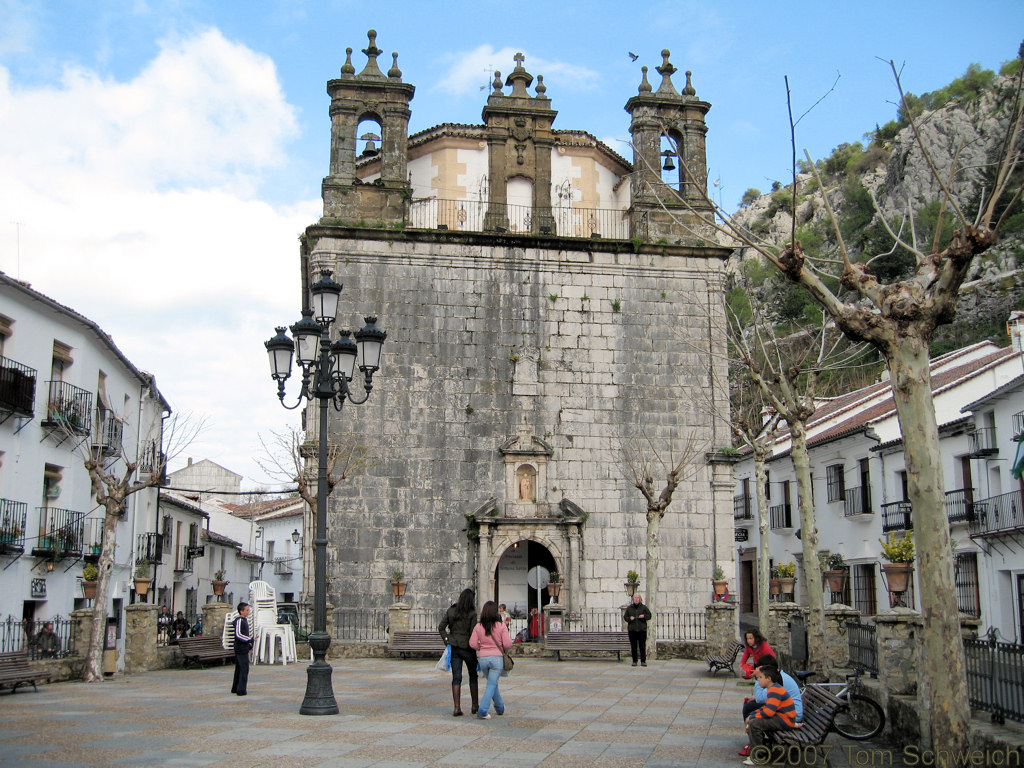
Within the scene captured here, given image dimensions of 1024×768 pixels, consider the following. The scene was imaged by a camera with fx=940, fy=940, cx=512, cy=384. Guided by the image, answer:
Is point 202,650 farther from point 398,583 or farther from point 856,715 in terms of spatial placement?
point 856,715

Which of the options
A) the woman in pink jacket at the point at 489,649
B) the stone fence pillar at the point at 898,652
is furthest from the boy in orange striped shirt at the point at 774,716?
the woman in pink jacket at the point at 489,649

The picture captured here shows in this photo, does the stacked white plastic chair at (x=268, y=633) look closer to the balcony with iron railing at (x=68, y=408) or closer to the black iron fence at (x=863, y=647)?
the balcony with iron railing at (x=68, y=408)

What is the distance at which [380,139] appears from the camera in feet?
80.8

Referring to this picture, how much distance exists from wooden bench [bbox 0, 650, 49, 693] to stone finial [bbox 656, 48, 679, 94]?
20163 millimetres

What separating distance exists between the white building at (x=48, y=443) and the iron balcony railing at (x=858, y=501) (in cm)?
2102

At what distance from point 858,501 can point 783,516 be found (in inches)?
224

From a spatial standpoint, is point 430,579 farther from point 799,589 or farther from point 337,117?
point 799,589

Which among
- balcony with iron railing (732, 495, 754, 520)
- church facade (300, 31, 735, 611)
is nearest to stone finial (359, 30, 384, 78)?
church facade (300, 31, 735, 611)

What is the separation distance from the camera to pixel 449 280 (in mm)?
23469

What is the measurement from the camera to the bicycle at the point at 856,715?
995 cm

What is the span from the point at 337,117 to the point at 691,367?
11.1 m

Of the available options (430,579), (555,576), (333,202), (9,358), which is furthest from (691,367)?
(9,358)

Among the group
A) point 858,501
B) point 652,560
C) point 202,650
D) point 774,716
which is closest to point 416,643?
point 202,650

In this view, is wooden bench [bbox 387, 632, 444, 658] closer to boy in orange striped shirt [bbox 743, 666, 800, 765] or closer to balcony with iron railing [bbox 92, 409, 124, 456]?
balcony with iron railing [bbox 92, 409, 124, 456]
